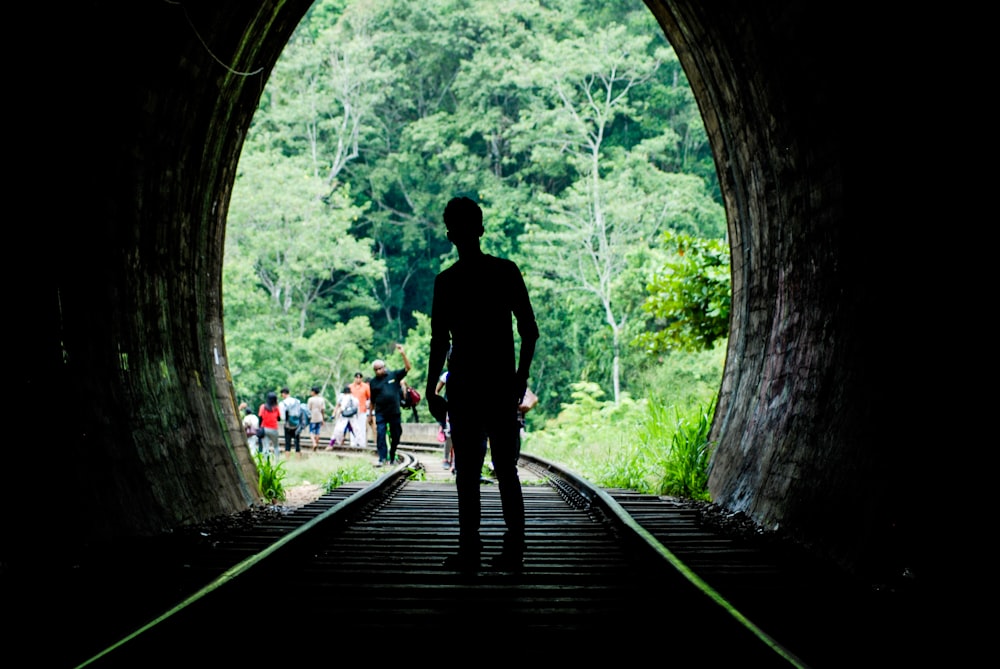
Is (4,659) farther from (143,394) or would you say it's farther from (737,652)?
(143,394)

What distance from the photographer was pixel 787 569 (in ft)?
13.8

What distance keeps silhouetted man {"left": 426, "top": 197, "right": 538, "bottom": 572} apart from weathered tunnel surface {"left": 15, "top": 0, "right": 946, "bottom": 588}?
166 cm

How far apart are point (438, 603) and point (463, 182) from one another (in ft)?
124

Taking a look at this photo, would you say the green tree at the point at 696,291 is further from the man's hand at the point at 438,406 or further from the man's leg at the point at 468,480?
the man's leg at the point at 468,480

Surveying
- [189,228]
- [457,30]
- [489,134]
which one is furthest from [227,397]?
[457,30]

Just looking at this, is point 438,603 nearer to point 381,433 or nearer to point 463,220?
point 463,220

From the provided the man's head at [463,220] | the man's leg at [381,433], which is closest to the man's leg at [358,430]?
the man's leg at [381,433]

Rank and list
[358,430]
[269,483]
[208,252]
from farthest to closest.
Answer: [358,430]
[269,483]
[208,252]

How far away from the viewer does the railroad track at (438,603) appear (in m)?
2.77

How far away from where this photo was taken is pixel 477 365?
13.1 feet

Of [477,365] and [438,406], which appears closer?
[477,365]

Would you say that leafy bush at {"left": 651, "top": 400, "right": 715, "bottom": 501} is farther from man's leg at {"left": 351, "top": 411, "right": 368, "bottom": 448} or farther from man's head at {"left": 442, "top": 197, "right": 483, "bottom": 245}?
man's leg at {"left": 351, "top": 411, "right": 368, "bottom": 448}

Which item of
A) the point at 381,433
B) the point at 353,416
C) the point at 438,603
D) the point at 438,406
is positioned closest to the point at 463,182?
the point at 353,416

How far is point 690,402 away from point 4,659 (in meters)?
18.7
